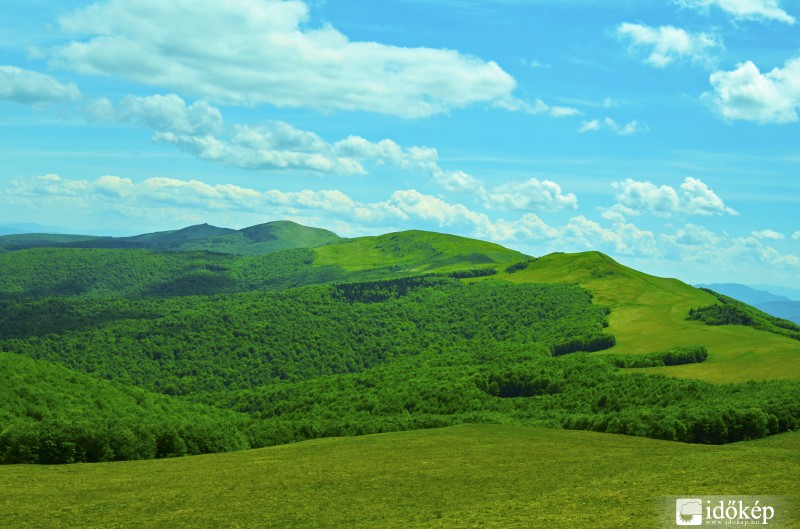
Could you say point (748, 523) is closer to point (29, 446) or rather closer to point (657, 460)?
point (657, 460)

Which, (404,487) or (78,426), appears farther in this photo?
(78,426)

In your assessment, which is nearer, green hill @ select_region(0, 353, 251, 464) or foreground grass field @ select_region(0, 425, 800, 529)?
foreground grass field @ select_region(0, 425, 800, 529)

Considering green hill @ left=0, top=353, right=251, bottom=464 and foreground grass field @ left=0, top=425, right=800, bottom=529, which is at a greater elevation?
foreground grass field @ left=0, top=425, right=800, bottom=529

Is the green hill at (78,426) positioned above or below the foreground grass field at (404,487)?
below

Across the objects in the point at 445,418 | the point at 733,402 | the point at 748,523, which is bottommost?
the point at 445,418

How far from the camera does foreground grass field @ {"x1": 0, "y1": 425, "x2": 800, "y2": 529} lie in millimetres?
58906

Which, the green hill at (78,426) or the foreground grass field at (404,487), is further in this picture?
the green hill at (78,426)

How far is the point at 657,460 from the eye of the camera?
83.8 m

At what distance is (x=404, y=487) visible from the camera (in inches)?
2904

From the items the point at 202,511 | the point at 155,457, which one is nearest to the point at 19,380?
the point at 155,457

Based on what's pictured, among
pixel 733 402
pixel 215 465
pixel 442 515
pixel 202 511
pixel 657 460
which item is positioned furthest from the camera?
pixel 733 402

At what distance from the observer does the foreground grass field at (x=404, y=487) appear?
5891cm

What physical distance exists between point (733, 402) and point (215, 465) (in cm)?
11479

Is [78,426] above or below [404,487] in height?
below
